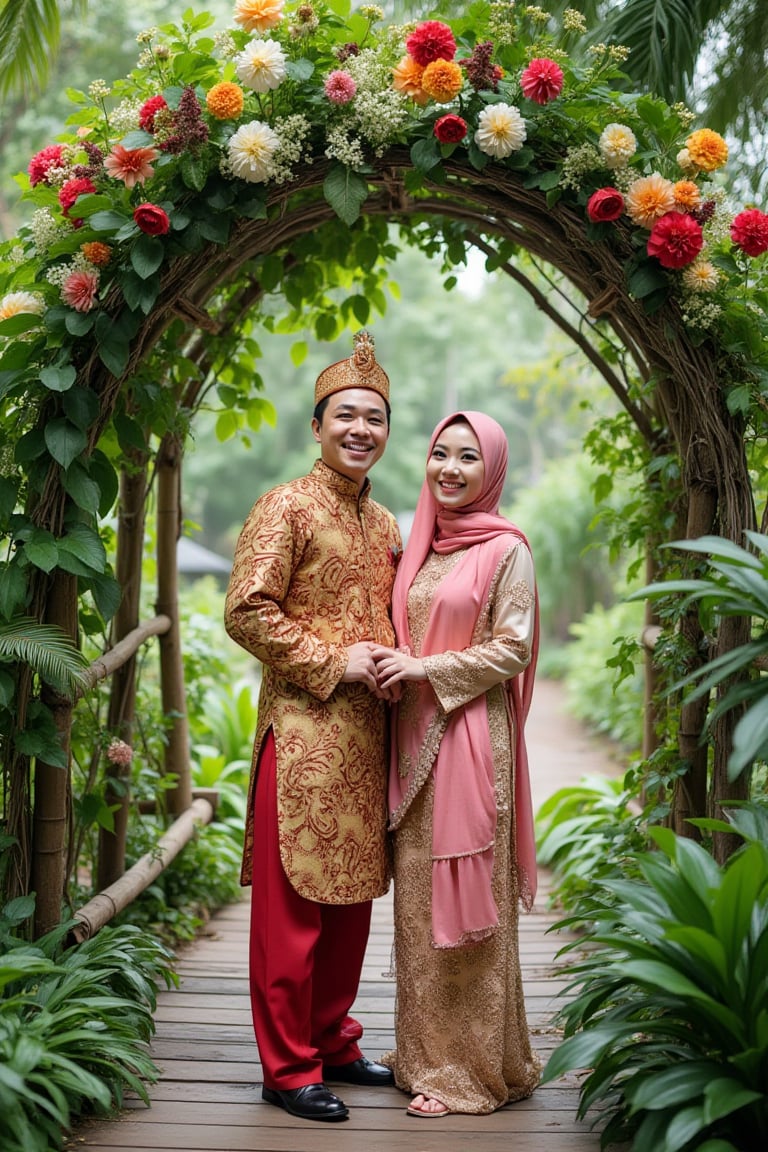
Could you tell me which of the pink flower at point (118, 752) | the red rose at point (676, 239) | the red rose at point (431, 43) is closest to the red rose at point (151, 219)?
the red rose at point (431, 43)

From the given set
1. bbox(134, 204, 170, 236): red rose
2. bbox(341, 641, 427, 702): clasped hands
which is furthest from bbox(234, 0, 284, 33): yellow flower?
bbox(341, 641, 427, 702): clasped hands

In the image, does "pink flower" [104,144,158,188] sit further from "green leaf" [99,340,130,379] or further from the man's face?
the man's face

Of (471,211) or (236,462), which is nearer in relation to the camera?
(471,211)

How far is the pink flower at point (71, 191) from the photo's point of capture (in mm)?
2832

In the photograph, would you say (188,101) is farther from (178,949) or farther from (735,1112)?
(178,949)

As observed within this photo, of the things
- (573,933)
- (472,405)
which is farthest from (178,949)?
(472,405)

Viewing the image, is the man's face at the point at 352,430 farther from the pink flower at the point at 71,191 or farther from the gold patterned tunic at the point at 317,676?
the pink flower at the point at 71,191

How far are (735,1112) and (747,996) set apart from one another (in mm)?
223

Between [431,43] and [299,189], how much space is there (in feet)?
1.57

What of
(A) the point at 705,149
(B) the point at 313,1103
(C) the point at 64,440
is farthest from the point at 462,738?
(A) the point at 705,149

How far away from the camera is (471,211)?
3.63 metres

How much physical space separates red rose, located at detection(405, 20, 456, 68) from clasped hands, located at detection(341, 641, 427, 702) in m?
1.36

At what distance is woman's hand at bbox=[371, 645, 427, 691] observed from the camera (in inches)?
109

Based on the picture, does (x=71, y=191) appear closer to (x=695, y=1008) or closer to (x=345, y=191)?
(x=345, y=191)
